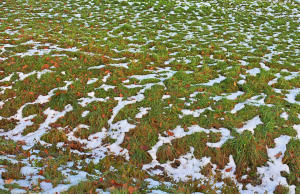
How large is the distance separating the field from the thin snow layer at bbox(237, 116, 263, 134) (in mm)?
46

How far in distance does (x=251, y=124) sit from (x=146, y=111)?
133 inches

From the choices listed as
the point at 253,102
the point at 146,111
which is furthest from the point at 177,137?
the point at 253,102

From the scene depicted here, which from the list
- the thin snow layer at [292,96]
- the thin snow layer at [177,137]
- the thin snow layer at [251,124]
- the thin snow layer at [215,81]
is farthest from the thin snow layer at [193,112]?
the thin snow layer at [292,96]

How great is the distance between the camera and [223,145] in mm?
6621

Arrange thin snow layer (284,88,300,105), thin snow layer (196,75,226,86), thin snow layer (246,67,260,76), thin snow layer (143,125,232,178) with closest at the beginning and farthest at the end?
thin snow layer (143,125,232,178) → thin snow layer (284,88,300,105) → thin snow layer (196,75,226,86) → thin snow layer (246,67,260,76)

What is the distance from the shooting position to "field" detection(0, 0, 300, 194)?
5566mm

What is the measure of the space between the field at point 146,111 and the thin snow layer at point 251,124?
1.8 inches

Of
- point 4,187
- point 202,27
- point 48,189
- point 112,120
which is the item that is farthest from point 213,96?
point 202,27

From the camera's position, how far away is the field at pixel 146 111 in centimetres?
557

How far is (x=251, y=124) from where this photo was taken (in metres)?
7.19

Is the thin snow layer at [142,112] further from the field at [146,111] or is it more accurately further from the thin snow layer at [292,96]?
the thin snow layer at [292,96]

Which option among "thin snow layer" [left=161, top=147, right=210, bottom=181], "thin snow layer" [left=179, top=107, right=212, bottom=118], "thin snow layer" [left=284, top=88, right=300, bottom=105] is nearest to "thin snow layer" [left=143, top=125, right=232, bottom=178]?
"thin snow layer" [left=161, top=147, right=210, bottom=181]

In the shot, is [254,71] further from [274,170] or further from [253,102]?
[274,170]

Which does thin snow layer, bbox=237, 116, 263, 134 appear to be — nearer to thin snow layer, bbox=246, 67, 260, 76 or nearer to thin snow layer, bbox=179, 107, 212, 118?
thin snow layer, bbox=179, 107, 212, 118
